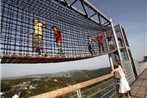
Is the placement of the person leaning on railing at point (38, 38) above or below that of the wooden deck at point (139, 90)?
above

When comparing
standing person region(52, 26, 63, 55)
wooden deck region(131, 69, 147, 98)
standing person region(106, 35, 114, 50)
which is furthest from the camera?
standing person region(106, 35, 114, 50)

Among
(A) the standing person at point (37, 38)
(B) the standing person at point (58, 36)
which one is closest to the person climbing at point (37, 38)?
(A) the standing person at point (37, 38)

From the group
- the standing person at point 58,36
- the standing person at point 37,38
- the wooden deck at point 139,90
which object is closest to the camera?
the standing person at point 37,38

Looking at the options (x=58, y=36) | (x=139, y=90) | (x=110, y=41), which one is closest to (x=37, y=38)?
(x=58, y=36)

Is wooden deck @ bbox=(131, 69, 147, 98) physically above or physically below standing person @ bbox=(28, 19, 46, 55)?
below

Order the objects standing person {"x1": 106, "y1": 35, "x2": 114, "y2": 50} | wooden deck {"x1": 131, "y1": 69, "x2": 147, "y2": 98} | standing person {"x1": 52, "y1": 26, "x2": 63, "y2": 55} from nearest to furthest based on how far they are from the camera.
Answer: wooden deck {"x1": 131, "y1": 69, "x2": 147, "y2": 98} → standing person {"x1": 52, "y1": 26, "x2": 63, "y2": 55} → standing person {"x1": 106, "y1": 35, "x2": 114, "y2": 50}

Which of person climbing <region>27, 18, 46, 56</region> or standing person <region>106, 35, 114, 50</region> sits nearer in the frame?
person climbing <region>27, 18, 46, 56</region>

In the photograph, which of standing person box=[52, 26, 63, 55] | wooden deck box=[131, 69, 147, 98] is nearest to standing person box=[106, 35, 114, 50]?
wooden deck box=[131, 69, 147, 98]

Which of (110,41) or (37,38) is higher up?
(110,41)

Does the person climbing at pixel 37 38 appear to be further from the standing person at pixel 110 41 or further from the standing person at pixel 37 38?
the standing person at pixel 110 41

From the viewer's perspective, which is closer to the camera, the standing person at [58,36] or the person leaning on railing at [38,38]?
the person leaning on railing at [38,38]

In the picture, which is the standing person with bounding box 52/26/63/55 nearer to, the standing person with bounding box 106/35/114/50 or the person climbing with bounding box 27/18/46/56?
the person climbing with bounding box 27/18/46/56

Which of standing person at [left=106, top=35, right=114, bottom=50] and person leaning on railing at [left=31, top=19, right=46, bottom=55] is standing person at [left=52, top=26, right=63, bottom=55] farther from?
standing person at [left=106, top=35, right=114, bottom=50]

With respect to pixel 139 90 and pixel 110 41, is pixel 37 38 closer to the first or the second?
pixel 139 90
